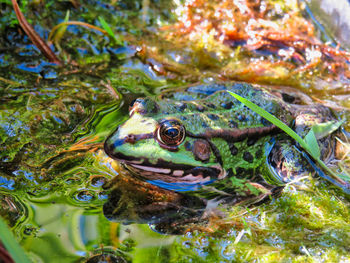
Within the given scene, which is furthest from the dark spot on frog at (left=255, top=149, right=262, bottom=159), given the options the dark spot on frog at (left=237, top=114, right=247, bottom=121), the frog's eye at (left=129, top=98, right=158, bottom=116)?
the frog's eye at (left=129, top=98, right=158, bottom=116)

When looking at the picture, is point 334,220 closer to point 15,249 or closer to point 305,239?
point 305,239

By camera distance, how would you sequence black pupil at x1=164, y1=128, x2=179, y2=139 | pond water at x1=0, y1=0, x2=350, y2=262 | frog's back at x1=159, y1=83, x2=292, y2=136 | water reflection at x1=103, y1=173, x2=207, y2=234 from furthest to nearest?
frog's back at x1=159, y1=83, x2=292, y2=136, black pupil at x1=164, y1=128, x2=179, y2=139, water reflection at x1=103, y1=173, x2=207, y2=234, pond water at x1=0, y1=0, x2=350, y2=262


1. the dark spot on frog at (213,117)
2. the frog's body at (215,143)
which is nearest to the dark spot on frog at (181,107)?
the frog's body at (215,143)

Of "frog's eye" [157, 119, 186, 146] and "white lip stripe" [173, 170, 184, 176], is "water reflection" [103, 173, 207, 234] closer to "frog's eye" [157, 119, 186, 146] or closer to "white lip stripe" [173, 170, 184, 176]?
"white lip stripe" [173, 170, 184, 176]

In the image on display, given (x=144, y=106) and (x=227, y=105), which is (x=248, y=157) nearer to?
(x=227, y=105)

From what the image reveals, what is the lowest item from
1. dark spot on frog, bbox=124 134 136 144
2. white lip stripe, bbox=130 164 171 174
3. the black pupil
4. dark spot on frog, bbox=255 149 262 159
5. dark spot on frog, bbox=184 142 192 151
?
white lip stripe, bbox=130 164 171 174

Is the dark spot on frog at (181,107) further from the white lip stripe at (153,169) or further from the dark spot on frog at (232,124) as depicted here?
the white lip stripe at (153,169)
